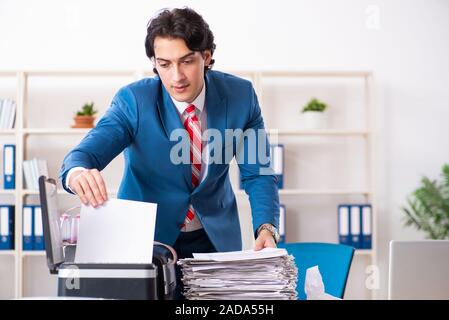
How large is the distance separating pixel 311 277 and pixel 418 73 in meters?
3.26

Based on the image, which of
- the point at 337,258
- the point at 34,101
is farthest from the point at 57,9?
the point at 337,258

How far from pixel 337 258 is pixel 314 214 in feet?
6.35

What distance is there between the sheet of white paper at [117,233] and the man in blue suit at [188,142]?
0.38m

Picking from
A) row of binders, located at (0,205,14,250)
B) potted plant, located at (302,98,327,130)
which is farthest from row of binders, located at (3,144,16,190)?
potted plant, located at (302,98,327,130)

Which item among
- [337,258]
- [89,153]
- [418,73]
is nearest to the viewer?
[89,153]

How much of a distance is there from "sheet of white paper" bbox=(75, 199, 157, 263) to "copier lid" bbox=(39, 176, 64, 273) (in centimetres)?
5

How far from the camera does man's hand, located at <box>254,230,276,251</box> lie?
4.54 ft

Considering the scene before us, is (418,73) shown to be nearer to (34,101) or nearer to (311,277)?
(34,101)

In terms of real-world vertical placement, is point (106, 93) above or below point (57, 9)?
below

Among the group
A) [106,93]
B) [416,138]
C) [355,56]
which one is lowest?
[416,138]

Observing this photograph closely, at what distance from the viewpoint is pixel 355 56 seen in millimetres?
4148

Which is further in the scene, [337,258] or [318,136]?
[318,136]

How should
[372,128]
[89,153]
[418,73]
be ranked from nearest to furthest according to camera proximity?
[89,153] → [372,128] → [418,73]

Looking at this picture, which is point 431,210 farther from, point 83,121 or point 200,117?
point 200,117
